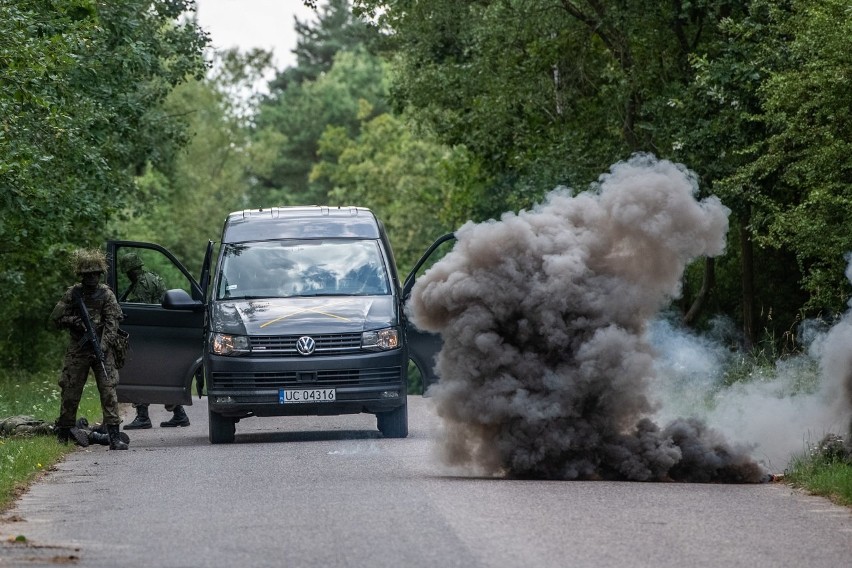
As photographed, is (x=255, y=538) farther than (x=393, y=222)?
No

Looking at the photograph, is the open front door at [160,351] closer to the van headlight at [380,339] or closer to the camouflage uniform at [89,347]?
the camouflage uniform at [89,347]

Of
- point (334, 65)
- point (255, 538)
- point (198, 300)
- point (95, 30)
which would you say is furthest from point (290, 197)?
point (255, 538)

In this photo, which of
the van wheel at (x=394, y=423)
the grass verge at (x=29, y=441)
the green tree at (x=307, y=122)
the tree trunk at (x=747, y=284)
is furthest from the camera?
the green tree at (x=307, y=122)

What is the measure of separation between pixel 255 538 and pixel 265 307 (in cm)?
754

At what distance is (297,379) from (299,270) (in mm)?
1409

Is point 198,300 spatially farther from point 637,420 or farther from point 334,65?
point 334,65

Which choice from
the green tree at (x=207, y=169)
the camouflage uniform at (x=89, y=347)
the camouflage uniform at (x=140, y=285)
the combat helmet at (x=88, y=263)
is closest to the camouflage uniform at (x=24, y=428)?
the camouflage uniform at (x=89, y=347)

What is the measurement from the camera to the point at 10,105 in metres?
20.4

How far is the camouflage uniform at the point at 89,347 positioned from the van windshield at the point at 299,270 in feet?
3.86

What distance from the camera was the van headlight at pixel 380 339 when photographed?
17.1 metres

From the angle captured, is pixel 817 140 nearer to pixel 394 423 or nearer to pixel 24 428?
pixel 394 423

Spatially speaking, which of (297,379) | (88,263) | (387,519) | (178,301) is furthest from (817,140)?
(387,519)

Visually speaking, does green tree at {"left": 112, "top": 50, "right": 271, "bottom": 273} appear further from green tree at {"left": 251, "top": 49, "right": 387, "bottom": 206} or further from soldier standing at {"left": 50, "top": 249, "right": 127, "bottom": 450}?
soldier standing at {"left": 50, "top": 249, "right": 127, "bottom": 450}

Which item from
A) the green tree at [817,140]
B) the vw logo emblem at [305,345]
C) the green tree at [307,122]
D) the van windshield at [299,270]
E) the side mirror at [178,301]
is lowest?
the vw logo emblem at [305,345]
